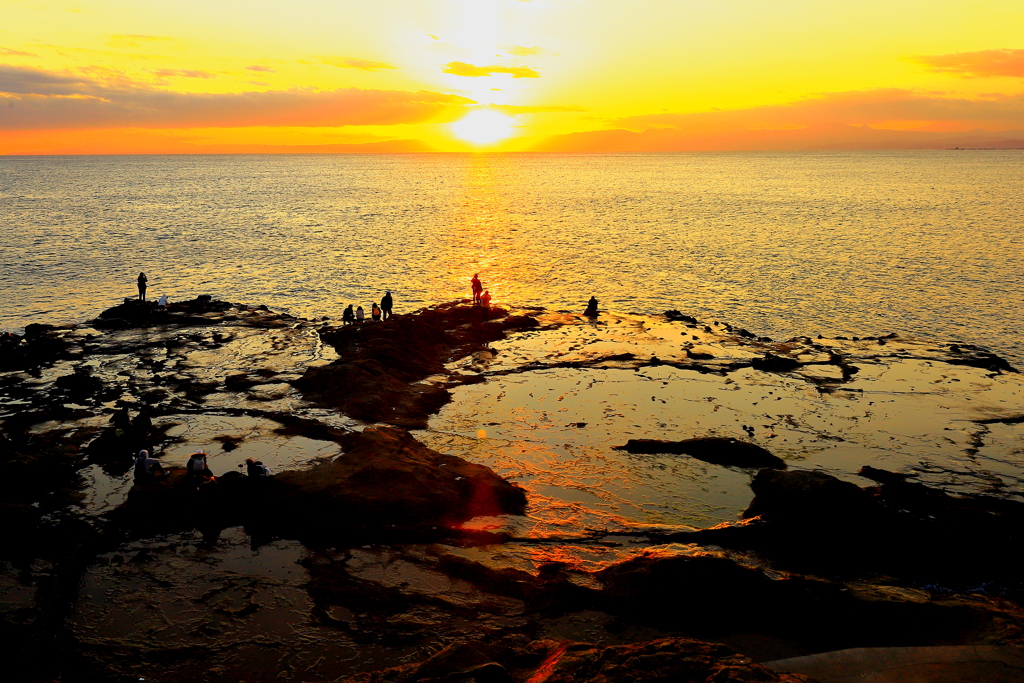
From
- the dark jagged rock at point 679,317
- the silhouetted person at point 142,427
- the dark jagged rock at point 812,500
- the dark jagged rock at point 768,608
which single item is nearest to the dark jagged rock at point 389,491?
the dark jagged rock at point 768,608

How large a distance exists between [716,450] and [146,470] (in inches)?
677

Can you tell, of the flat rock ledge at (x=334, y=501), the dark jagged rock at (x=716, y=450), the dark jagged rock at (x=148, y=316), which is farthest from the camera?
the dark jagged rock at (x=148, y=316)

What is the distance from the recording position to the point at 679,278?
56594 mm

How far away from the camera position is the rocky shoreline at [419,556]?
39.1ft

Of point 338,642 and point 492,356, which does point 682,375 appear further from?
point 338,642

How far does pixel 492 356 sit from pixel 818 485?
18755 millimetres

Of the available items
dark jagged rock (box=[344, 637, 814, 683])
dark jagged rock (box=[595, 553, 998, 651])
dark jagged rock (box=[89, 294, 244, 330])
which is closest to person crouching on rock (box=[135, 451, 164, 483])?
dark jagged rock (box=[344, 637, 814, 683])

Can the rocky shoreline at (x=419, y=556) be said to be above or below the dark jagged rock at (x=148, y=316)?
below

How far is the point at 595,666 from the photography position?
10711 millimetres

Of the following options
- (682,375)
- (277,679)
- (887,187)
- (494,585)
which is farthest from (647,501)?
(887,187)

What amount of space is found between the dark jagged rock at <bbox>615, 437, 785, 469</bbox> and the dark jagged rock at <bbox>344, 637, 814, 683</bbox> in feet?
32.9

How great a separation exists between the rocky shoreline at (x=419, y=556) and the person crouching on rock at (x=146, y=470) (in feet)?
2.00

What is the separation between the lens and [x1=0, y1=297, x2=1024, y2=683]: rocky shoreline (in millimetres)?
11922

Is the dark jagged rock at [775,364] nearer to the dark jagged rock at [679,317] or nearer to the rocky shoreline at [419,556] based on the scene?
the rocky shoreline at [419,556]
